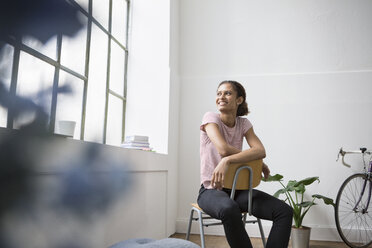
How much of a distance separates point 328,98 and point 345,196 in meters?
0.94

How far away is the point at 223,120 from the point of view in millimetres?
1812

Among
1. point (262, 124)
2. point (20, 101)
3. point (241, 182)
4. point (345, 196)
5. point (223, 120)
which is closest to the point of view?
point (20, 101)

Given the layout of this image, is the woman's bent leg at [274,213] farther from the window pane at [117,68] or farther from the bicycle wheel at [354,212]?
the window pane at [117,68]

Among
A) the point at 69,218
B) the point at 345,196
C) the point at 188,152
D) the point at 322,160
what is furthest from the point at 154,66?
the point at 69,218

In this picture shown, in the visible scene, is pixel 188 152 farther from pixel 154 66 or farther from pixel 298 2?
pixel 298 2

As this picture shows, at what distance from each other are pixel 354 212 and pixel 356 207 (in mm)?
107

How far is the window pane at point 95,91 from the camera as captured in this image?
0.67 feet

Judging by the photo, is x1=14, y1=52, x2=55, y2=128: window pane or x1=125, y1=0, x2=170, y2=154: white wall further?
x1=125, y1=0, x2=170, y2=154: white wall

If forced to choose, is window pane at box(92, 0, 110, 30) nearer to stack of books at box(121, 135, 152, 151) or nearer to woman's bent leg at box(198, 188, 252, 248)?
woman's bent leg at box(198, 188, 252, 248)

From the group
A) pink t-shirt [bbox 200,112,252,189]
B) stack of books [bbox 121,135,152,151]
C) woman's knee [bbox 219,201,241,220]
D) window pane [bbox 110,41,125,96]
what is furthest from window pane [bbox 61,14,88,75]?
window pane [bbox 110,41,125,96]

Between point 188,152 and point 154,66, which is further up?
point 154,66

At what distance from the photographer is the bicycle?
2711mm

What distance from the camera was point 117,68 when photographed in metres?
2.76

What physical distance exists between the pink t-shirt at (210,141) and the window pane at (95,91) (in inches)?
54.3
